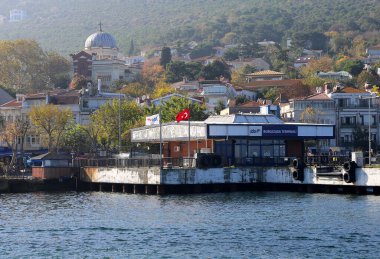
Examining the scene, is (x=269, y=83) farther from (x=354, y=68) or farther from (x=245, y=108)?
(x=245, y=108)

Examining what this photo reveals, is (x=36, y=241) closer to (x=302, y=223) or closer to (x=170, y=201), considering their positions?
(x=302, y=223)

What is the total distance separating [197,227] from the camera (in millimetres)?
59812

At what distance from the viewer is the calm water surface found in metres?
51.6

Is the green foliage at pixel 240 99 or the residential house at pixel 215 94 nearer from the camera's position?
the green foliage at pixel 240 99

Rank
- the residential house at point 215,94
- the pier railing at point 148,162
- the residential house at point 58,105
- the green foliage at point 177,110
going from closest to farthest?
the pier railing at point 148,162 → the green foliage at point 177,110 → the residential house at point 58,105 → the residential house at point 215,94

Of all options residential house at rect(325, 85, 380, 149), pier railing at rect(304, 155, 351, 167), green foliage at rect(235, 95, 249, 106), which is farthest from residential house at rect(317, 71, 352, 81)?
pier railing at rect(304, 155, 351, 167)

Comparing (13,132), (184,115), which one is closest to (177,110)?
(13,132)

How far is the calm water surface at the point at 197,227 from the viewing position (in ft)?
169

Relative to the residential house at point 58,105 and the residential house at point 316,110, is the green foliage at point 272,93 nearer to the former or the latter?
the residential house at point 58,105

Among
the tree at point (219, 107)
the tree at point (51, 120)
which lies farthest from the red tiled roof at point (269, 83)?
the tree at point (51, 120)

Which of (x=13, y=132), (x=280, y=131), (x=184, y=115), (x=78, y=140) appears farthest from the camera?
(x=13, y=132)

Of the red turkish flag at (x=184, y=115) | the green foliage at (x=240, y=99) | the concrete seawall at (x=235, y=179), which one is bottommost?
the concrete seawall at (x=235, y=179)

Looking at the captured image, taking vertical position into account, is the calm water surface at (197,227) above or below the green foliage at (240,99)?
below

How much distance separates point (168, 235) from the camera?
56812 mm
